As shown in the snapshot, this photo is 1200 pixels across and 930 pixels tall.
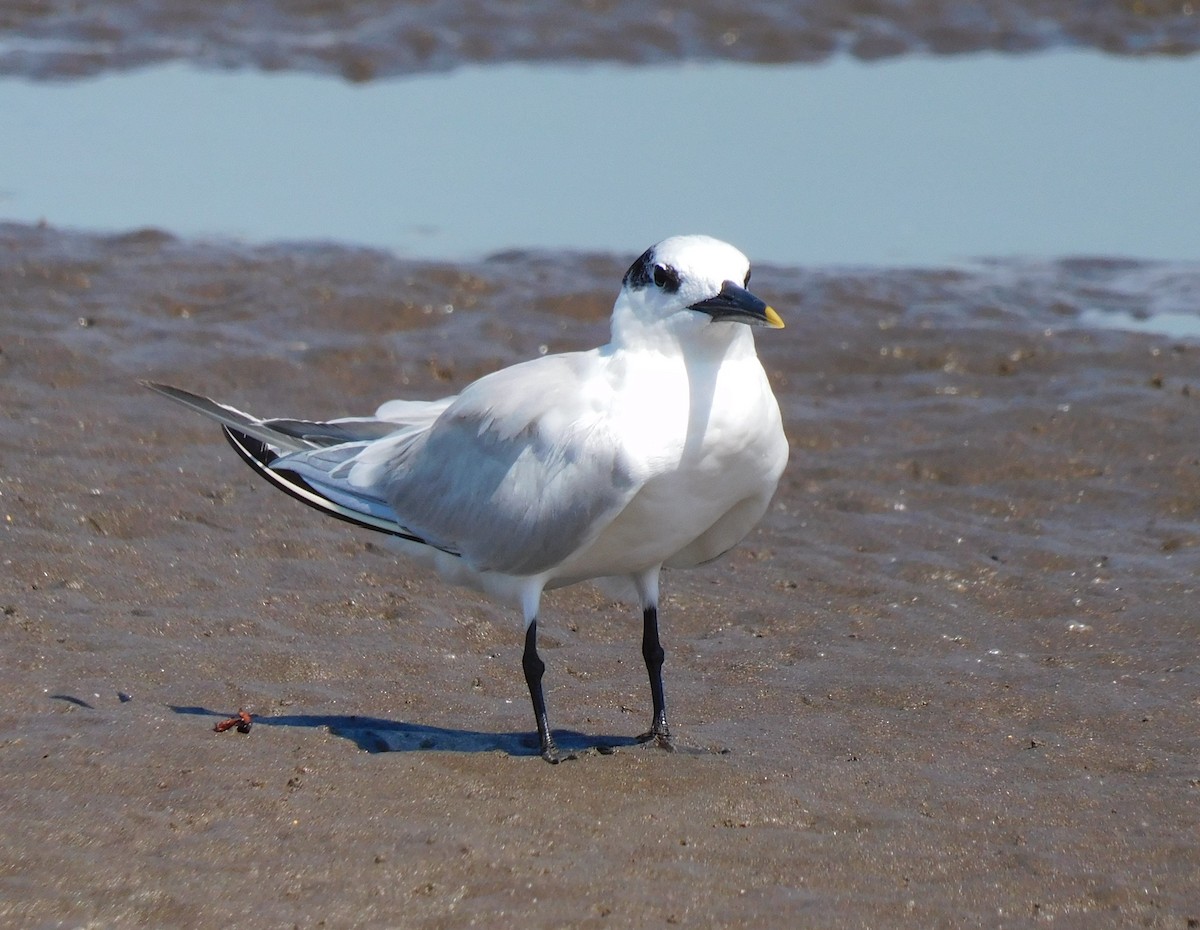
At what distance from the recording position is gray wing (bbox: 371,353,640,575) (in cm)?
512

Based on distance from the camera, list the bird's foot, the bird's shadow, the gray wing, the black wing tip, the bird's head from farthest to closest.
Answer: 1. the black wing tip
2. the bird's foot
3. the bird's shadow
4. the gray wing
5. the bird's head

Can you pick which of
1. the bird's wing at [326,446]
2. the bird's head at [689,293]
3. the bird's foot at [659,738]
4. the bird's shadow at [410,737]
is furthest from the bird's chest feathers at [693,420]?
the bird's wing at [326,446]

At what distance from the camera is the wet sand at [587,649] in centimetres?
433

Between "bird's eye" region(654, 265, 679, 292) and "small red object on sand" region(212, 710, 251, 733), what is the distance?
1.70 metres

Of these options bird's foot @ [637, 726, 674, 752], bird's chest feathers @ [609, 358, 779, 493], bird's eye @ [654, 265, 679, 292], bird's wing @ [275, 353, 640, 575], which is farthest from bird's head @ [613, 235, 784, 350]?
bird's foot @ [637, 726, 674, 752]

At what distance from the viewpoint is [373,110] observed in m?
14.4

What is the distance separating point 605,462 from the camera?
16.6ft

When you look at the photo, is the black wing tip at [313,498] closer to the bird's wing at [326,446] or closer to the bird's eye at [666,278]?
the bird's wing at [326,446]

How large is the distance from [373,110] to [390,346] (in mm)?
5571

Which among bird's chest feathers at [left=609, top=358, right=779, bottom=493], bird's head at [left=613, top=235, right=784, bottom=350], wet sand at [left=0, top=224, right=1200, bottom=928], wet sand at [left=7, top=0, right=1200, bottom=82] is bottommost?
wet sand at [left=0, top=224, right=1200, bottom=928]

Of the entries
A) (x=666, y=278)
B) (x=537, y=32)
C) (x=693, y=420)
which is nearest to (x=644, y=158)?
(x=537, y=32)

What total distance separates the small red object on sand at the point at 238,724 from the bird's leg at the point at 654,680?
3.80 ft

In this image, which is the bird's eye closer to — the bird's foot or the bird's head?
the bird's head

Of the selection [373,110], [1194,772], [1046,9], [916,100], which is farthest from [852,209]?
[1194,772]
